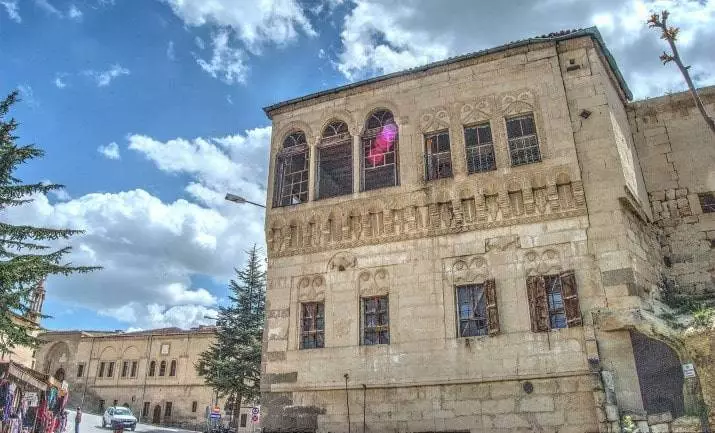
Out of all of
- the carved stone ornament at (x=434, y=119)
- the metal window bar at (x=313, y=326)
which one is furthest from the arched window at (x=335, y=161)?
the metal window bar at (x=313, y=326)

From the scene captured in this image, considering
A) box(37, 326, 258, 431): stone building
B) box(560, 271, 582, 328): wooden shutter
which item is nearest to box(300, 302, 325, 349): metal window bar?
box(560, 271, 582, 328): wooden shutter

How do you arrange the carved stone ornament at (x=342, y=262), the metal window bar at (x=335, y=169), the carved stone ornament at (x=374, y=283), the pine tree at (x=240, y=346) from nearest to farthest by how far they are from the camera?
the carved stone ornament at (x=374, y=283), the carved stone ornament at (x=342, y=262), the metal window bar at (x=335, y=169), the pine tree at (x=240, y=346)

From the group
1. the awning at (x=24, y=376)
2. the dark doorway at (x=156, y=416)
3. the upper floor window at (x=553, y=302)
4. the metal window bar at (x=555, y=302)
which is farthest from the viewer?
the dark doorway at (x=156, y=416)

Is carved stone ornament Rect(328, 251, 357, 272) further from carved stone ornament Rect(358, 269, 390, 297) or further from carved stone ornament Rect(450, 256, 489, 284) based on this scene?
carved stone ornament Rect(450, 256, 489, 284)

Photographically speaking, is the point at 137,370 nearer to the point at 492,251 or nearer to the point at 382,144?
the point at 382,144

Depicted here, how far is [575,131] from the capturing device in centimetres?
1355

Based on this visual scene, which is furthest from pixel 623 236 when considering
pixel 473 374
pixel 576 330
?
pixel 473 374

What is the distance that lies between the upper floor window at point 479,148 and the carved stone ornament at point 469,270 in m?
2.44

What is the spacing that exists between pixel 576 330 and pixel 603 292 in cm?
107

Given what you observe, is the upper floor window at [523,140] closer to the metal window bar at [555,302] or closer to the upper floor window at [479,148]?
the upper floor window at [479,148]

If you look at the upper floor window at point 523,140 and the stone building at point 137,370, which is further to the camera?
the stone building at point 137,370

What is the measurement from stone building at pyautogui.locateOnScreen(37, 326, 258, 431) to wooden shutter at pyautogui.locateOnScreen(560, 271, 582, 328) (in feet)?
115

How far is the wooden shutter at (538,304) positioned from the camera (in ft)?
40.5

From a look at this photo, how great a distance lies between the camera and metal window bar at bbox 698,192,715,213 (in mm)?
13961
